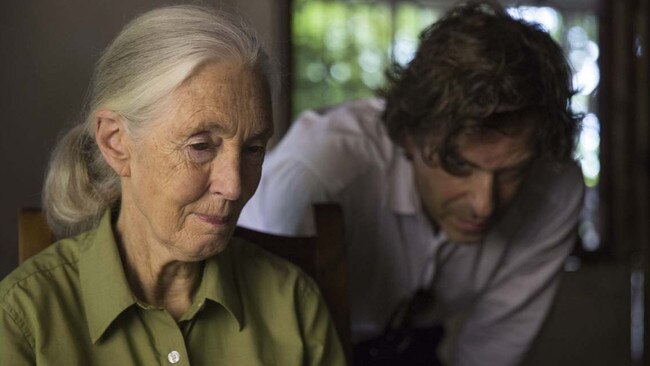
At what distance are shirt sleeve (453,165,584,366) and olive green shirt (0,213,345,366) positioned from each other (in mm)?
764

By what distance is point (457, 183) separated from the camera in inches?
74.9

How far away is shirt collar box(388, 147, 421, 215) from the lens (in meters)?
2.07

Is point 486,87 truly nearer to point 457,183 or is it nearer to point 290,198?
point 457,183

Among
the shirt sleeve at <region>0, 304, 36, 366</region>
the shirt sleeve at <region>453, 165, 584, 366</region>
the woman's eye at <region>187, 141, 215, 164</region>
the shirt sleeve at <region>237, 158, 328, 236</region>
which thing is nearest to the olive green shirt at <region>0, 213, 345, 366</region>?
the shirt sleeve at <region>0, 304, 36, 366</region>

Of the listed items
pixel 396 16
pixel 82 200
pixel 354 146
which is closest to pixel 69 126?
pixel 82 200

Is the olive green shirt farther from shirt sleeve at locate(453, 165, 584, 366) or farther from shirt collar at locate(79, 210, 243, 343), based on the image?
shirt sleeve at locate(453, 165, 584, 366)

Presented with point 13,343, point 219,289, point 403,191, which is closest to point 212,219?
point 219,289

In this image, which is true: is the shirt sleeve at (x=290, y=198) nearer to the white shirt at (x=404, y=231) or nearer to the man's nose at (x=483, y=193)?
the white shirt at (x=404, y=231)

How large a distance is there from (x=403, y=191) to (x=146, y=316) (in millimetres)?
797

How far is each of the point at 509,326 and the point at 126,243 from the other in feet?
3.51

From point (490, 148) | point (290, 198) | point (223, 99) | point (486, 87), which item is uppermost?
point (223, 99)

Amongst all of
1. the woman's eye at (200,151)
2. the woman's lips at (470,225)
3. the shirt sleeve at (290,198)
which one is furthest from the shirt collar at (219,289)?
the woman's lips at (470,225)

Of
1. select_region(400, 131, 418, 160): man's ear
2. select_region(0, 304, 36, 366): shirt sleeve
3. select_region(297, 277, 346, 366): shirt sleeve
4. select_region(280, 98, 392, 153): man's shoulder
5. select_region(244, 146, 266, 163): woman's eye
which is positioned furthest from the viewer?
select_region(280, 98, 392, 153): man's shoulder

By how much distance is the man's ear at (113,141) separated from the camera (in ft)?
4.57
